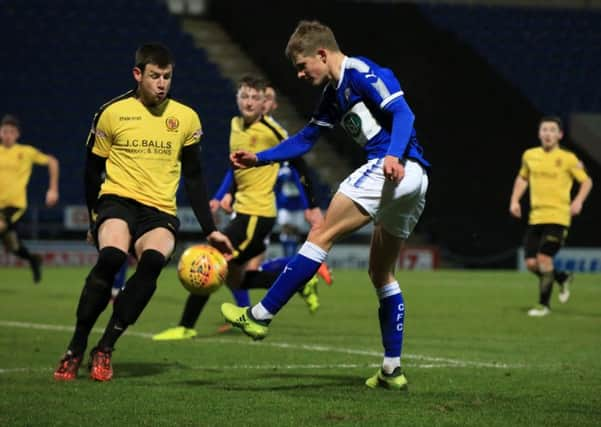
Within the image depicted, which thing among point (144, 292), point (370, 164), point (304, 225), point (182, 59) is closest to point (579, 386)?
point (370, 164)

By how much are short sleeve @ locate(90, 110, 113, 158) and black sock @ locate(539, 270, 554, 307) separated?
7785 millimetres

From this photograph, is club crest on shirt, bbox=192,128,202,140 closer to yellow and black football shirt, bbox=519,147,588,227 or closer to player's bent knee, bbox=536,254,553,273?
player's bent knee, bbox=536,254,553,273

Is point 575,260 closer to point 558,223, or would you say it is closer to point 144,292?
point 558,223

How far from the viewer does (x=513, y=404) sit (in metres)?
6.29

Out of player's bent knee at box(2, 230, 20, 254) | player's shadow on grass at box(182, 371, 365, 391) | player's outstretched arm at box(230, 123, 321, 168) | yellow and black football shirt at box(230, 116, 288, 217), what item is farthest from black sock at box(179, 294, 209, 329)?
player's bent knee at box(2, 230, 20, 254)

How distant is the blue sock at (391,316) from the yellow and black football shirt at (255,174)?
13.3 ft

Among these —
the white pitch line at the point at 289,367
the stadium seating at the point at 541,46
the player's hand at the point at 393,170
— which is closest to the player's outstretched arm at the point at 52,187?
the white pitch line at the point at 289,367

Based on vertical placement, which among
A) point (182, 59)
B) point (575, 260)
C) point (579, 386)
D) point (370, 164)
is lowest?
point (575, 260)

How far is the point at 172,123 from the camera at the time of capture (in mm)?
7535

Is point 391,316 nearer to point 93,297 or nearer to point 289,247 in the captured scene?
point 93,297

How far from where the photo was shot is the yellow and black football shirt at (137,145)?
7.45 meters

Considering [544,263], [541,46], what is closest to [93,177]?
[544,263]

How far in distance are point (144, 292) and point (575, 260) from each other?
19.6 metres

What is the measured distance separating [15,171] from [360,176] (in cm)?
1171
